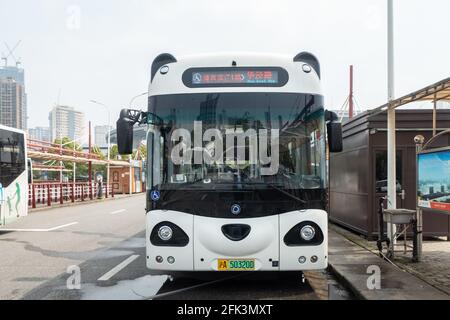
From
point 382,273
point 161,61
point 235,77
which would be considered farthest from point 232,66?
point 382,273

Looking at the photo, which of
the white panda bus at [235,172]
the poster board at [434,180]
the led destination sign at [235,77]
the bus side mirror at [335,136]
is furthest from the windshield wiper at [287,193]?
the poster board at [434,180]

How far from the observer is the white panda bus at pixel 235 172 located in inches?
245

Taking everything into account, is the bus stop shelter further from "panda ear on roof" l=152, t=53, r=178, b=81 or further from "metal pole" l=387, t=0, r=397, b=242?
"panda ear on roof" l=152, t=53, r=178, b=81

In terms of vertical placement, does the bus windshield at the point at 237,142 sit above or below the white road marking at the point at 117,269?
above

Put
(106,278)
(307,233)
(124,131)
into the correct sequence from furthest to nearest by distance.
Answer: (106,278), (124,131), (307,233)

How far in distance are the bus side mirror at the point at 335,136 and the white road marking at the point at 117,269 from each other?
413 centimetres

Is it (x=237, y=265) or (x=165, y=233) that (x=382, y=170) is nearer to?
(x=237, y=265)

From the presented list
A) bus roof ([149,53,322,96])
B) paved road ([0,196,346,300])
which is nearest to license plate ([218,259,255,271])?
paved road ([0,196,346,300])

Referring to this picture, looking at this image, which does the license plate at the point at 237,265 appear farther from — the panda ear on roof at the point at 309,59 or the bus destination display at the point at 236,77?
the panda ear on roof at the point at 309,59

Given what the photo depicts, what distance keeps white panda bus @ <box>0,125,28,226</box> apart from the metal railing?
343 inches

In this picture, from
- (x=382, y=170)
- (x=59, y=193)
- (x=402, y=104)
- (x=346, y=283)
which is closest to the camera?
(x=346, y=283)

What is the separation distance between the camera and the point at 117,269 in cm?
846

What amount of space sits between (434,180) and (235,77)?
3.80 meters
